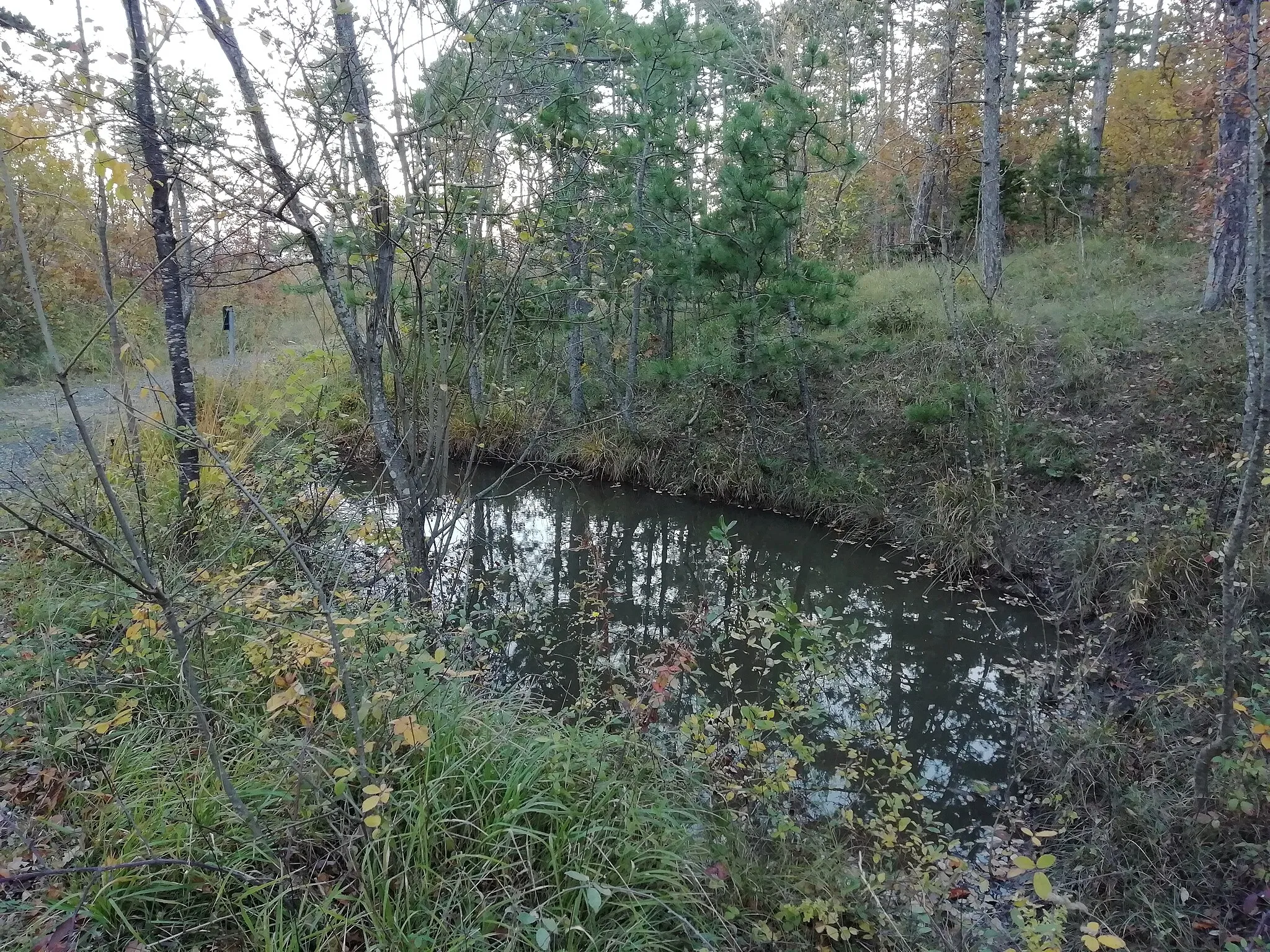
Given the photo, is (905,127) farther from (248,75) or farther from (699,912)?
(699,912)

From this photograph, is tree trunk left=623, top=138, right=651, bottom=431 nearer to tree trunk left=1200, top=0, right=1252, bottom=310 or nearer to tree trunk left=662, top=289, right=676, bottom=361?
tree trunk left=662, top=289, right=676, bottom=361

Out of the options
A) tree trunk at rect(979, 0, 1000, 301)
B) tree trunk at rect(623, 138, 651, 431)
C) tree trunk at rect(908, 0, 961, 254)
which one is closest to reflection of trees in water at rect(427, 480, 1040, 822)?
tree trunk at rect(623, 138, 651, 431)

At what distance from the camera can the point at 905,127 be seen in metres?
16.3

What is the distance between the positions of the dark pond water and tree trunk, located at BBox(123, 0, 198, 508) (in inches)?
70.8

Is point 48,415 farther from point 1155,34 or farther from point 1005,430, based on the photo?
point 1155,34

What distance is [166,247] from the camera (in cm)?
386

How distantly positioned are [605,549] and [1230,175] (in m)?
7.18

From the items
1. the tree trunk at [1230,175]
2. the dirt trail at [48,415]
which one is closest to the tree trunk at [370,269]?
the dirt trail at [48,415]

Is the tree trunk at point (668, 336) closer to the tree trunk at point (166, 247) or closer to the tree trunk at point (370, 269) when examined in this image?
the tree trunk at point (370, 269)

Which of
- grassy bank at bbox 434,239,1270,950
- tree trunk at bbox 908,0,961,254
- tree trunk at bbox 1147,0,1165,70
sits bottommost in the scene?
grassy bank at bbox 434,239,1270,950

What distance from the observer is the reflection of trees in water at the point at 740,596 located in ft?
14.5

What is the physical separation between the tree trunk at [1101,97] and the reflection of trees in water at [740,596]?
1007cm

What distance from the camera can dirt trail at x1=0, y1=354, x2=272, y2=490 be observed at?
488 centimetres

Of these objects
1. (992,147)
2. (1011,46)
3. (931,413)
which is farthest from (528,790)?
(1011,46)
